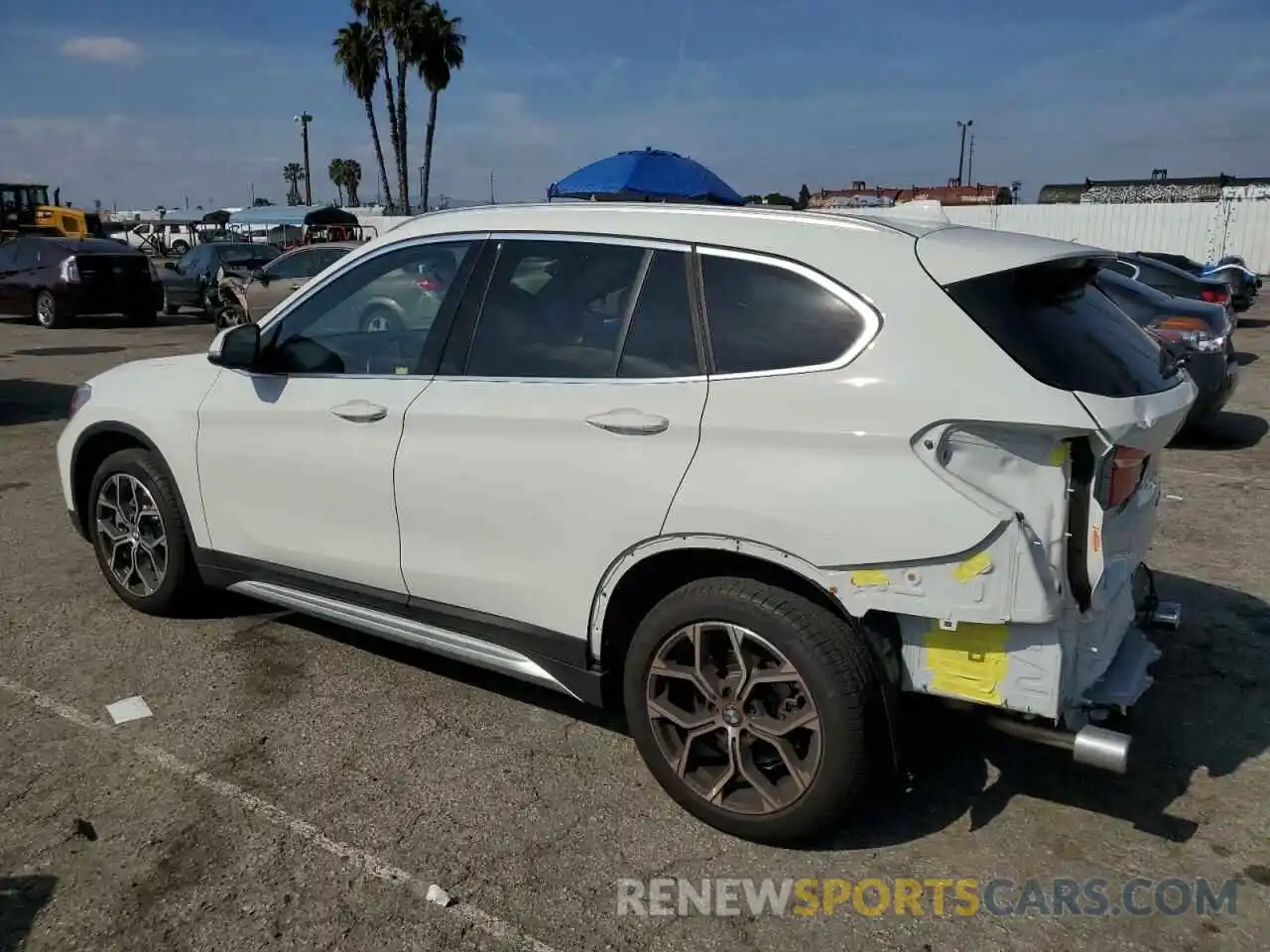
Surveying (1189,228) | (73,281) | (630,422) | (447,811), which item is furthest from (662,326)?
(1189,228)

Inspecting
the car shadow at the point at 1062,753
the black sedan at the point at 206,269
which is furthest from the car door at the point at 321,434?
the black sedan at the point at 206,269

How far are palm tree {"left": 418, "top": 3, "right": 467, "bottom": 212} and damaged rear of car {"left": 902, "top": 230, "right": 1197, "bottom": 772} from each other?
40.4 metres

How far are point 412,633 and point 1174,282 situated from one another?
1306cm

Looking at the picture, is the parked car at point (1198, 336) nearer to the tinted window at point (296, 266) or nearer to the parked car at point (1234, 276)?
the tinted window at point (296, 266)

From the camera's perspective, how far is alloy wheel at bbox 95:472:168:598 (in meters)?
4.59

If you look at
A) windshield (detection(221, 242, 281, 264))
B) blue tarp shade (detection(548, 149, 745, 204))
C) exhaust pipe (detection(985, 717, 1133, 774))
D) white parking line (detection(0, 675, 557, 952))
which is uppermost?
blue tarp shade (detection(548, 149, 745, 204))

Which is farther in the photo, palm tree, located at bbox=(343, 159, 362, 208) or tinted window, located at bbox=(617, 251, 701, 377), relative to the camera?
palm tree, located at bbox=(343, 159, 362, 208)

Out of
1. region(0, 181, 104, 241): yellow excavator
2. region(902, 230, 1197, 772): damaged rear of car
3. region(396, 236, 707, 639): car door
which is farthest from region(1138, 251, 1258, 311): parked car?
region(0, 181, 104, 241): yellow excavator

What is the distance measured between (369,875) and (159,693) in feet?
5.30

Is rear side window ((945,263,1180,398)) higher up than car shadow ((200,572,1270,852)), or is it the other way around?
rear side window ((945,263,1180,398))

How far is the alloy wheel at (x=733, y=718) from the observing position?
9.62 ft

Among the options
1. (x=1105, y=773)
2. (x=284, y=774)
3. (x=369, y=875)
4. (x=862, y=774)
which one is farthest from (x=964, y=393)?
(x=284, y=774)

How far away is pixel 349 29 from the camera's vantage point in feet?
143

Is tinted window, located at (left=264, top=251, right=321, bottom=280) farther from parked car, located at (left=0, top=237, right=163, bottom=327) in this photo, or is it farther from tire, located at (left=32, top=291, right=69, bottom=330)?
tire, located at (left=32, top=291, right=69, bottom=330)
